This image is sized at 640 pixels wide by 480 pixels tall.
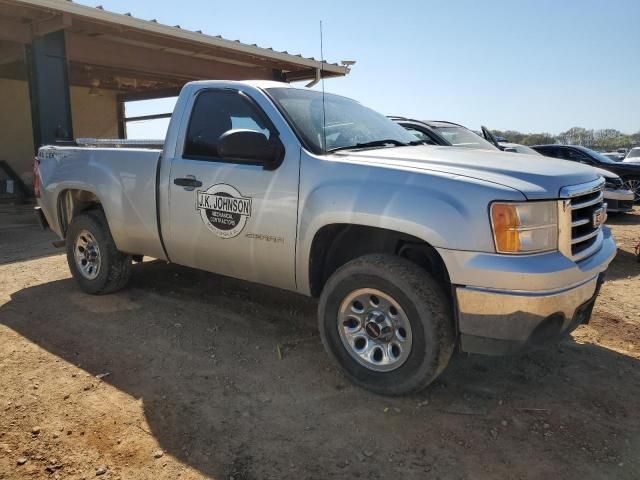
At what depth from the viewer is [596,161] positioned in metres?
12.4

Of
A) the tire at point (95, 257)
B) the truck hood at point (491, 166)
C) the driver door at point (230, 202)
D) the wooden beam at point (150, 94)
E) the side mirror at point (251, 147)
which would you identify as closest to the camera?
the truck hood at point (491, 166)

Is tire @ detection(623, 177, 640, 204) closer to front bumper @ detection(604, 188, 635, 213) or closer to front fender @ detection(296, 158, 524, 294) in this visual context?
front bumper @ detection(604, 188, 635, 213)

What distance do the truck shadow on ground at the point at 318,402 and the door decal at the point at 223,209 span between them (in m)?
0.91

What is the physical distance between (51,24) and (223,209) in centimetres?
799

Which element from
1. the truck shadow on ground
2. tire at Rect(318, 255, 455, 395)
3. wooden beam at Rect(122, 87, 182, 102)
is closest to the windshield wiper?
tire at Rect(318, 255, 455, 395)

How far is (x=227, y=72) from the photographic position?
14.4 meters

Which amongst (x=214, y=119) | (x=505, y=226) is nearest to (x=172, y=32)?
(x=214, y=119)

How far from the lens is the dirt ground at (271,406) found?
258 centimetres

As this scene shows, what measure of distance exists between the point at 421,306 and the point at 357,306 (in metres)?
0.49

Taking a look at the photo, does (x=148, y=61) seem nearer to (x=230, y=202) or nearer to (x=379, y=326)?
(x=230, y=202)

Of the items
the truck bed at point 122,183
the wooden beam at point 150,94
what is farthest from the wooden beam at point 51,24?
the wooden beam at point 150,94

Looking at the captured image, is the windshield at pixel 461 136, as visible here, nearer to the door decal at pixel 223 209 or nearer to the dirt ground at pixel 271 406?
the dirt ground at pixel 271 406

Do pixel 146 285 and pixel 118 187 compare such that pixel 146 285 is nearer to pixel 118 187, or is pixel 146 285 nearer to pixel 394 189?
pixel 118 187

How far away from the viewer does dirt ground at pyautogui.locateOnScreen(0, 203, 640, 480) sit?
2582 millimetres
